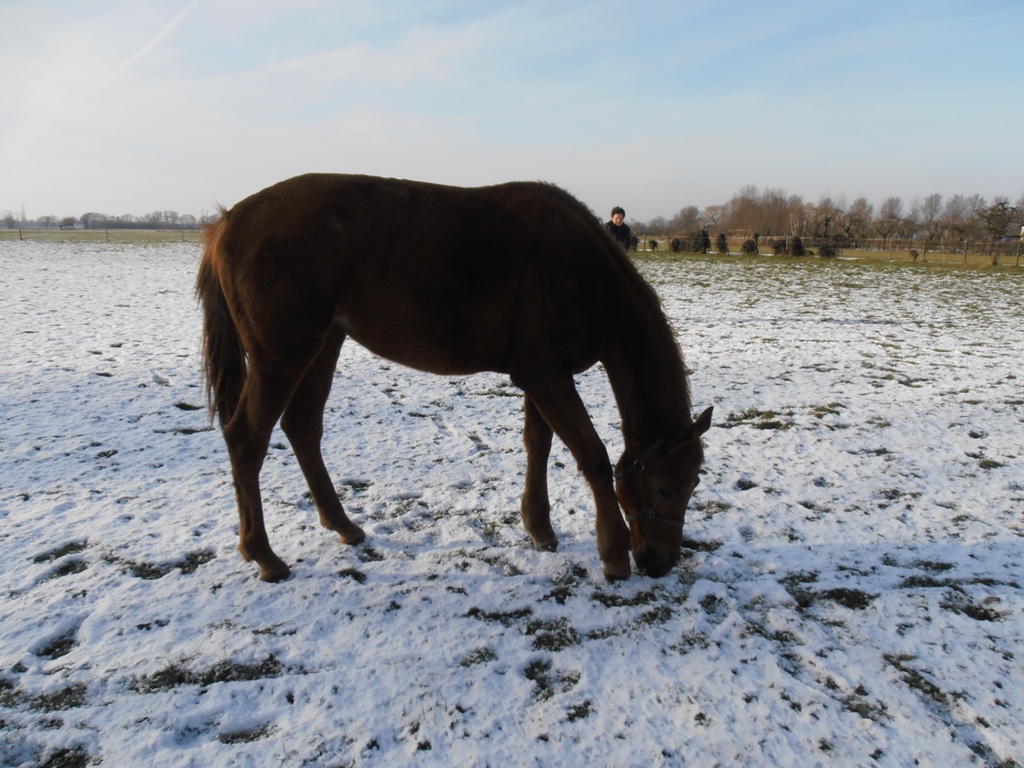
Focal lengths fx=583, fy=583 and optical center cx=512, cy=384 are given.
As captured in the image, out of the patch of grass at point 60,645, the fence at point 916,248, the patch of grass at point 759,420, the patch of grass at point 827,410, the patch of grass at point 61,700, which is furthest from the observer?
the fence at point 916,248

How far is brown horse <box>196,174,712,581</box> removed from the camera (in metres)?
3.04

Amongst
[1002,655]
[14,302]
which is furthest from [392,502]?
[14,302]

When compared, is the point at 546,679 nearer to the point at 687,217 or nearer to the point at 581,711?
the point at 581,711

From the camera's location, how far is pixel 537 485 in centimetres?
359

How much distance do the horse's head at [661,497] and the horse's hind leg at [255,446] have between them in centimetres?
196

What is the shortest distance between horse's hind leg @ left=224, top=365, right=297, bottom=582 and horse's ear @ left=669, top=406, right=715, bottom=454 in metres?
2.07

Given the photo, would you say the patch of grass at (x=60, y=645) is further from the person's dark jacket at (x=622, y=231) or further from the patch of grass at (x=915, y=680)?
the person's dark jacket at (x=622, y=231)

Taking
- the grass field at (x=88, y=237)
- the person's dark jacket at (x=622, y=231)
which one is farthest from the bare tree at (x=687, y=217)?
the person's dark jacket at (x=622, y=231)

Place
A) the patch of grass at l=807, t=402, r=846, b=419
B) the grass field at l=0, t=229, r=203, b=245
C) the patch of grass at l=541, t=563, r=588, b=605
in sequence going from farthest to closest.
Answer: the grass field at l=0, t=229, r=203, b=245 < the patch of grass at l=807, t=402, r=846, b=419 < the patch of grass at l=541, t=563, r=588, b=605

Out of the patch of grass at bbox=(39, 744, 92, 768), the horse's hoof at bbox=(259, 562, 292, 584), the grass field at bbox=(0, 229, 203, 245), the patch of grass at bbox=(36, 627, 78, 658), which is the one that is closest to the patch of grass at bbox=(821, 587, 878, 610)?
the horse's hoof at bbox=(259, 562, 292, 584)

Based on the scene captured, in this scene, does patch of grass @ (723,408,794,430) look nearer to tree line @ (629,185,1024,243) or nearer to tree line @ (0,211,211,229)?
tree line @ (629,185,1024,243)

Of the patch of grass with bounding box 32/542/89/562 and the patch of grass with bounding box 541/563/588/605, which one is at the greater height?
the patch of grass with bounding box 32/542/89/562

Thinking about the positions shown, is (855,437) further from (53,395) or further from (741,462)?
(53,395)

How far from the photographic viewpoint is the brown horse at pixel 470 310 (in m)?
3.04
